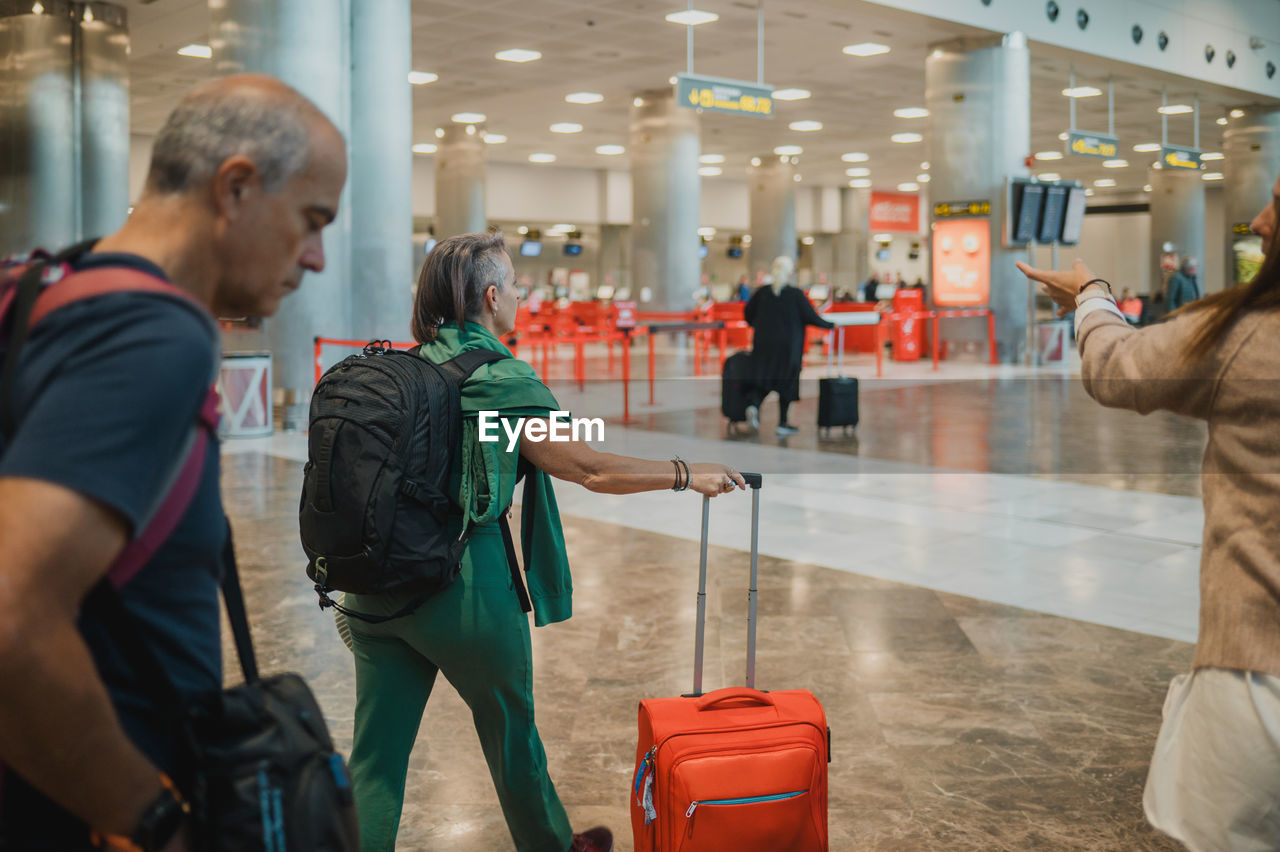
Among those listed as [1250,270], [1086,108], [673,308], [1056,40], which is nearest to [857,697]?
[1056,40]

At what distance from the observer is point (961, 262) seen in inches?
822

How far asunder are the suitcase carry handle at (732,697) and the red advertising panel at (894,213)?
37.4 metres

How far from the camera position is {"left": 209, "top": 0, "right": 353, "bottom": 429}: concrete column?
1119 centimetres

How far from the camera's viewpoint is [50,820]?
1.14 m

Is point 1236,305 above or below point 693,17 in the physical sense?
below

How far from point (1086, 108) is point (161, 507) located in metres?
30.5

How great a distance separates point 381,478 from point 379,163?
11.0 meters

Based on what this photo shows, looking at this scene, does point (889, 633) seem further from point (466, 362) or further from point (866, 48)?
point (866, 48)

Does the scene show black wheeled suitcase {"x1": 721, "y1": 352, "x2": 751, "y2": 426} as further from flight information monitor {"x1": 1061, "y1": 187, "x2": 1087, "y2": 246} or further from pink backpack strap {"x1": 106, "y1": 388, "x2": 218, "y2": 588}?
pink backpack strap {"x1": 106, "y1": 388, "x2": 218, "y2": 588}

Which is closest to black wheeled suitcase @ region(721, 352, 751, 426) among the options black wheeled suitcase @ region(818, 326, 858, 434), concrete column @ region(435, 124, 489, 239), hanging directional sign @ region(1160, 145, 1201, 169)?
black wheeled suitcase @ region(818, 326, 858, 434)

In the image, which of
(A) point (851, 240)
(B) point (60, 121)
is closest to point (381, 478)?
(B) point (60, 121)

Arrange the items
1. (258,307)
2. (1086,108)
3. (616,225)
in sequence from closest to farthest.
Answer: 1. (258,307)
2. (1086,108)
3. (616,225)

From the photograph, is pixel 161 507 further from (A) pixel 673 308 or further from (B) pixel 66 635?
(A) pixel 673 308

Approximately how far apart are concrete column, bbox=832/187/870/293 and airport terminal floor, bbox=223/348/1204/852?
120 ft
